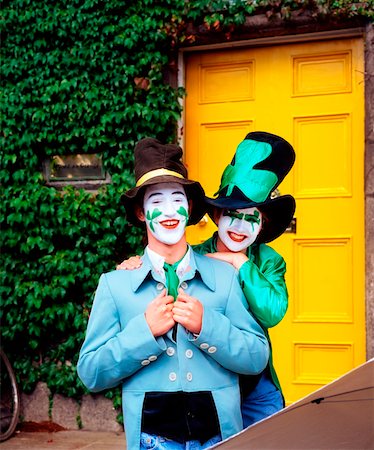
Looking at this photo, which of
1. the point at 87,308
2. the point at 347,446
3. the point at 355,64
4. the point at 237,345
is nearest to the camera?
the point at 347,446

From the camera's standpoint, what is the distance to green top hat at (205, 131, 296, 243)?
249 cm

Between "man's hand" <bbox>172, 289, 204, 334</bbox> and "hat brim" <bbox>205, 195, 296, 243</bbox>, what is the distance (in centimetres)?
41

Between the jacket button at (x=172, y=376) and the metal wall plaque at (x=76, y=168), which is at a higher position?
the metal wall plaque at (x=76, y=168)

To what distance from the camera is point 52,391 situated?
5543 millimetres

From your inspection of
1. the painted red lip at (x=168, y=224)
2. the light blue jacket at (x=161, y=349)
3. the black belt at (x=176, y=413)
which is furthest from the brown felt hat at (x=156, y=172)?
the black belt at (x=176, y=413)

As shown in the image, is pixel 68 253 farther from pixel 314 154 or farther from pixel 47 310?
pixel 314 154

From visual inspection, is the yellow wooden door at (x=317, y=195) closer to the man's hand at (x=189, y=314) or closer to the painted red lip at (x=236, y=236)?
the painted red lip at (x=236, y=236)

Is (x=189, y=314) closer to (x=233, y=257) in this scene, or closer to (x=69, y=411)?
(x=233, y=257)

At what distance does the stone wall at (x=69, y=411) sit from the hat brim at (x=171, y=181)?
3244 mm

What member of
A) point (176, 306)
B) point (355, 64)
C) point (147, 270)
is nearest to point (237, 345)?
point (176, 306)

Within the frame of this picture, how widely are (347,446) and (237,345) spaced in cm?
62

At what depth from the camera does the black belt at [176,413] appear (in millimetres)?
2094

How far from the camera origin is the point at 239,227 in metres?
2.44

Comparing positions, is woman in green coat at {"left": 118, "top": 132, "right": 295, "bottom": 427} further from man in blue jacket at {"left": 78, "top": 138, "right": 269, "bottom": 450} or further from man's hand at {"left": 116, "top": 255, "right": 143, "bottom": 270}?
man in blue jacket at {"left": 78, "top": 138, "right": 269, "bottom": 450}
